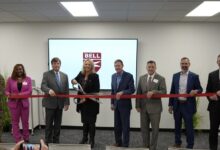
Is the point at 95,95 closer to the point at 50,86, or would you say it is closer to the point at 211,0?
the point at 50,86

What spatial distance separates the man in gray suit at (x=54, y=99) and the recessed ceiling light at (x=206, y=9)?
2.67m

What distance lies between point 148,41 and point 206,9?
1.64 meters

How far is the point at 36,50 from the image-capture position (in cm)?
637

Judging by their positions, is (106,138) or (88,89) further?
(106,138)

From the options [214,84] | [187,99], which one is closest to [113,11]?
[187,99]

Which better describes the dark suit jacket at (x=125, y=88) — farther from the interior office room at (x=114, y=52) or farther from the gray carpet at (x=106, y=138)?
the interior office room at (x=114, y=52)

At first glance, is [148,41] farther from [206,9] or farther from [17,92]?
[17,92]

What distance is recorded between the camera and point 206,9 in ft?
16.1

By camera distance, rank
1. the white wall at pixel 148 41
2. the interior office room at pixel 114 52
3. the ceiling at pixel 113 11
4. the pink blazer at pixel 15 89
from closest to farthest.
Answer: the ceiling at pixel 113 11, the pink blazer at pixel 15 89, the interior office room at pixel 114 52, the white wall at pixel 148 41

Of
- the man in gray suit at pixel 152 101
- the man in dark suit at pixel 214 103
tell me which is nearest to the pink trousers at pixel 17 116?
the man in gray suit at pixel 152 101

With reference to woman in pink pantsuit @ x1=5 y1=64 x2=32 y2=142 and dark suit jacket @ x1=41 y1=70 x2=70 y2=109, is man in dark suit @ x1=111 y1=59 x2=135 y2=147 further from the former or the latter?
woman in pink pantsuit @ x1=5 y1=64 x2=32 y2=142

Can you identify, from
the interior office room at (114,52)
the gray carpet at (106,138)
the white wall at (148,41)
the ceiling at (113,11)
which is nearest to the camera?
the ceiling at (113,11)

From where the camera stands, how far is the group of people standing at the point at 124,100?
13.6ft

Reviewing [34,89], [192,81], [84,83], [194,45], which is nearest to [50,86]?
[84,83]
